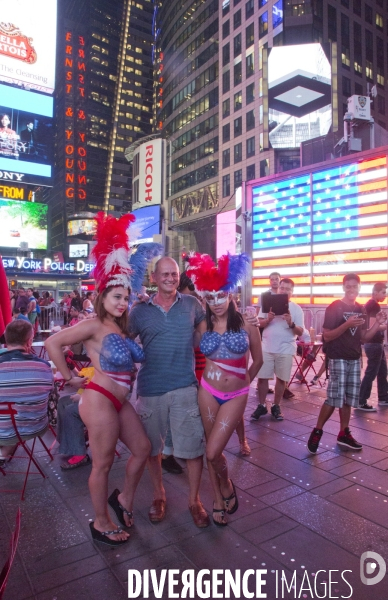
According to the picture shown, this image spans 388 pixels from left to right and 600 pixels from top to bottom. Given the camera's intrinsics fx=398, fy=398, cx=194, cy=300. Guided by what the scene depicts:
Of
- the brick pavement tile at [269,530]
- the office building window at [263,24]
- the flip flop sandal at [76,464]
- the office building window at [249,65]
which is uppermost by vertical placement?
the office building window at [263,24]

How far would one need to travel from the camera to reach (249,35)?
134 ft

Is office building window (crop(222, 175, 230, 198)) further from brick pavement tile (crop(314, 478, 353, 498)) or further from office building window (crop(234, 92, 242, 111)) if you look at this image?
brick pavement tile (crop(314, 478, 353, 498))

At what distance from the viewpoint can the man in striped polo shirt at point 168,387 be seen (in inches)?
122

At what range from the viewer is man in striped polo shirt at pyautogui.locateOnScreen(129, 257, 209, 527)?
309cm

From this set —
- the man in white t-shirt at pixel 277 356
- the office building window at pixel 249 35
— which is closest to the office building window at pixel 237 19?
the office building window at pixel 249 35

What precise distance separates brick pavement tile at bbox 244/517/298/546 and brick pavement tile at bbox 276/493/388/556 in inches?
3.8

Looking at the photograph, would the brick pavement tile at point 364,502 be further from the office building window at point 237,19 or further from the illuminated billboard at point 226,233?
the office building window at point 237,19

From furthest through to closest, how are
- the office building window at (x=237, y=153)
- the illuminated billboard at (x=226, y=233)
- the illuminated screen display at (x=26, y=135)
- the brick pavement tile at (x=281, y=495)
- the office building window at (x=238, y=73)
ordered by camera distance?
the office building window at (x=238, y=73) → the office building window at (x=237, y=153) → the illuminated screen display at (x=26, y=135) → the illuminated billboard at (x=226, y=233) → the brick pavement tile at (x=281, y=495)

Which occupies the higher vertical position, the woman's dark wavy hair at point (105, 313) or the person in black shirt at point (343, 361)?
the woman's dark wavy hair at point (105, 313)

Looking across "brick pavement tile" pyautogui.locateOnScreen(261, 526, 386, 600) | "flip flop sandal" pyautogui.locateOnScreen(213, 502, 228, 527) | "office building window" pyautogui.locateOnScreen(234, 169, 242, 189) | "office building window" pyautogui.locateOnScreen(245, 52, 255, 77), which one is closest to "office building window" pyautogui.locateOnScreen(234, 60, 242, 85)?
"office building window" pyautogui.locateOnScreen(245, 52, 255, 77)

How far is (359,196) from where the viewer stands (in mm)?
13500

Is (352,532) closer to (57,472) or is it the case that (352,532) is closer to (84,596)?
(84,596)

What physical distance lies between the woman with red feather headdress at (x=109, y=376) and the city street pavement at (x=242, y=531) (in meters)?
0.24

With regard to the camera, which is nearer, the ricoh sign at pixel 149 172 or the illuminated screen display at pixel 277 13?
the ricoh sign at pixel 149 172
